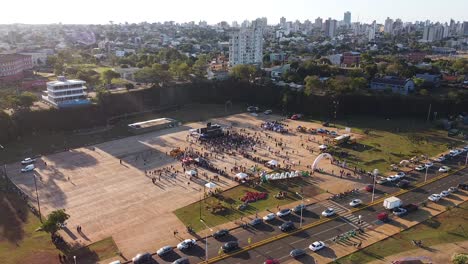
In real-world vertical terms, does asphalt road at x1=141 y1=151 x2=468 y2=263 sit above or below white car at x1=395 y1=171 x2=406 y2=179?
below

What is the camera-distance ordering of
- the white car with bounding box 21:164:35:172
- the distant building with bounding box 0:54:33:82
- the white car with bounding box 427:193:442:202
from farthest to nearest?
1. the distant building with bounding box 0:54:33:82
2. the white car with bounding box 21:164:35:172
3. the white car with bounding box 427:193:442:202

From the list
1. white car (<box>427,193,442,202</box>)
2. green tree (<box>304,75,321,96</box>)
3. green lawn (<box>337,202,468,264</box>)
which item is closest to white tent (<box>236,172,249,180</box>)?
green lawn (<box>337,202,468,264</box>)

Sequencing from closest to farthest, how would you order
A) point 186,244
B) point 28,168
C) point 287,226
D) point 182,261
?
point 182,261 → point 186,244 → point 287,226 → point 28,168

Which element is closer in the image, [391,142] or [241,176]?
[241,176]

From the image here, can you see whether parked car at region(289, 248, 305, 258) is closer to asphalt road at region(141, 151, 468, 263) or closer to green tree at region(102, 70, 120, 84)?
asphalt road at region(141, 151, 468, 263)

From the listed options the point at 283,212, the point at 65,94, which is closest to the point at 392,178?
the point at 283,212

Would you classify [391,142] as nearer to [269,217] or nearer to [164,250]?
[269,217]

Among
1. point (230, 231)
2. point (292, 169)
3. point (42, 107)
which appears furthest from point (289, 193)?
point (42, 107)
